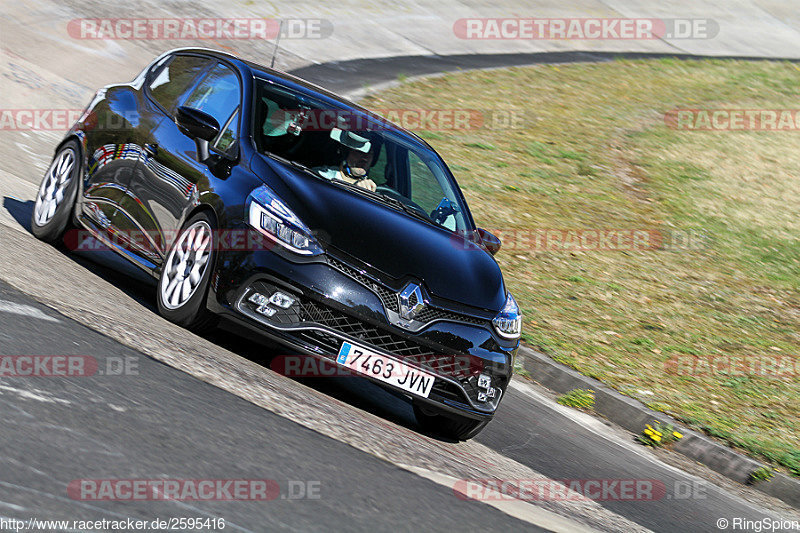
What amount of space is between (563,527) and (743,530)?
6.33 feet

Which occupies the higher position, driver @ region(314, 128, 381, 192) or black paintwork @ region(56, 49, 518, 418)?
driver @ region(314, 128, 381, 192)

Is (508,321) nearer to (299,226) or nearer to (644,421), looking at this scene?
(299,226)

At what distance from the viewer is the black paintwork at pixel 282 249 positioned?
577cm

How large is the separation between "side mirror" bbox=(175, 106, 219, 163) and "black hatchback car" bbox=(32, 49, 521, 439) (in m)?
0.01

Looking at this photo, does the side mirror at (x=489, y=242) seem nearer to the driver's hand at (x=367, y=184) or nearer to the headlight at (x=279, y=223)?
the driver's hand at (x=367, y=184)

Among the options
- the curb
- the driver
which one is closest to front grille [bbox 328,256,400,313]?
the driver

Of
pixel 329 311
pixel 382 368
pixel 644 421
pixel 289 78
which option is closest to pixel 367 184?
pixel 289 78

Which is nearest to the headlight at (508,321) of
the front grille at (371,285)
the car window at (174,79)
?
the front grille at (371,285)

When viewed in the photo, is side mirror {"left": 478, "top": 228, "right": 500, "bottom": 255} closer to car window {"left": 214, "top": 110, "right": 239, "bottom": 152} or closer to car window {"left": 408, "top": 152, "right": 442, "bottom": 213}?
car window {"left": 408, "top": 152, "right": 442, "bottom": 213}

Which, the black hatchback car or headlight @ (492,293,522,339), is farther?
headlight @ (492,293,522,339)

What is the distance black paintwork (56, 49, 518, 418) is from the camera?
5.77 m

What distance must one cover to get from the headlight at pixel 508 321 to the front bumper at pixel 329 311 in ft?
1.48

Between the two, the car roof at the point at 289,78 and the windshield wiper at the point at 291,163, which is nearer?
the windshield wiper at the point at 291,163

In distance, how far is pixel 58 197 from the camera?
7891mm
